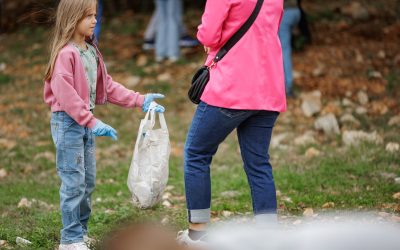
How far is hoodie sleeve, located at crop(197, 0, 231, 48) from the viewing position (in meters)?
4.05

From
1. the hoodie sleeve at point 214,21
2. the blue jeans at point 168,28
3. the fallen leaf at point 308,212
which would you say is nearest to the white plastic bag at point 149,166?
the hoodie sleeve at point 214,21

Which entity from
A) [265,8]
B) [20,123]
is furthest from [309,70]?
[265,8]

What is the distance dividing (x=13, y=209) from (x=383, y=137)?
3.90m

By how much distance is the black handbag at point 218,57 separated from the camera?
4.09 meters

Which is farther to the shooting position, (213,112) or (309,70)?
(309,70)

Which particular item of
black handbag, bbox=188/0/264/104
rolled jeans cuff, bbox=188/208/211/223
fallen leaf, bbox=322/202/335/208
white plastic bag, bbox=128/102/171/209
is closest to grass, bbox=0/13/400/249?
fallen leaf, bbox=322/202/335/208

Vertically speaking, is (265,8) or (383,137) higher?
(265,8)

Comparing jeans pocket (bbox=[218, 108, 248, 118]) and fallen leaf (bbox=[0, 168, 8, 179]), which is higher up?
jeans pocket (bbox=[218, 108, 248, 118])

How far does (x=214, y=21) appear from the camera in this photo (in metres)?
4.09

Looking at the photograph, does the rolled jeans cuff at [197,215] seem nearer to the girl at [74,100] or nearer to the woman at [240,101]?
the woman at [240,101]

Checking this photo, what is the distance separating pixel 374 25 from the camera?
12.0 meters

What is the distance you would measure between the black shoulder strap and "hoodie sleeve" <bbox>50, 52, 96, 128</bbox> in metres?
0.80

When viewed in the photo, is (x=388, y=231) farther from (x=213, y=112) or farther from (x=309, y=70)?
(x=309, y=70)

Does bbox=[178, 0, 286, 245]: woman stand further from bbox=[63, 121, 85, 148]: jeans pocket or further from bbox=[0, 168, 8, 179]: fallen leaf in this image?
bbox=[0, 168, 8, 179]: fallen leaf
